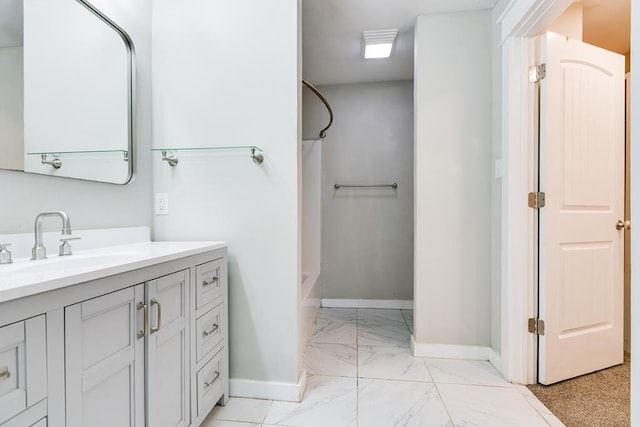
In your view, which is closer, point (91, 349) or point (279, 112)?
point (91, 349)

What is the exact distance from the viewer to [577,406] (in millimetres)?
1504

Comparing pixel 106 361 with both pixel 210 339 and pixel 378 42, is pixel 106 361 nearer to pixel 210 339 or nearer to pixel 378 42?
pixel 210 339

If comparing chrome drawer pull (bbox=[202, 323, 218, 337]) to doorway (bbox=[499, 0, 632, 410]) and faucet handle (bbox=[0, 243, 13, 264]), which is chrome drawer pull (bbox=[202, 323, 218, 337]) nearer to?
faucet handle (bbox=[0, 243, 13, 264])

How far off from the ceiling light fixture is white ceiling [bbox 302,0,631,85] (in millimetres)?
43

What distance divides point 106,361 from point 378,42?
2491 mm

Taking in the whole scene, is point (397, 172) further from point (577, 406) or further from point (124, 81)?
point (124, 81)

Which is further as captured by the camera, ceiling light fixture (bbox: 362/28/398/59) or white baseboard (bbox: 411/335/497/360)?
ceiling light fixture (bbox: 362/28/398/59)

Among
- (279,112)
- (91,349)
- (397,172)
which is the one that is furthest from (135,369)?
(397,172)

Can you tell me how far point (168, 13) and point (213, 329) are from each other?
1669 mm

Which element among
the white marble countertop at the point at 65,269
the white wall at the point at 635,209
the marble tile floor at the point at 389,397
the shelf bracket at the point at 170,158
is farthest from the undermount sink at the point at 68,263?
the white wall at the point at 635,209

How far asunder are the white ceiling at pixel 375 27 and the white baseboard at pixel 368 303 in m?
2.24

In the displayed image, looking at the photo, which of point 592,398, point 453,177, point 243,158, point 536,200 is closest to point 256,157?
point 243,158

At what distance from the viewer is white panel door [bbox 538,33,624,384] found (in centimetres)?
167

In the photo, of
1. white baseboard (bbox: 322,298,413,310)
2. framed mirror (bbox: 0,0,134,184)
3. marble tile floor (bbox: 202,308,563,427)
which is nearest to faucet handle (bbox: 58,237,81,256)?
framed mirror (bbox: 0,0,134,184)
